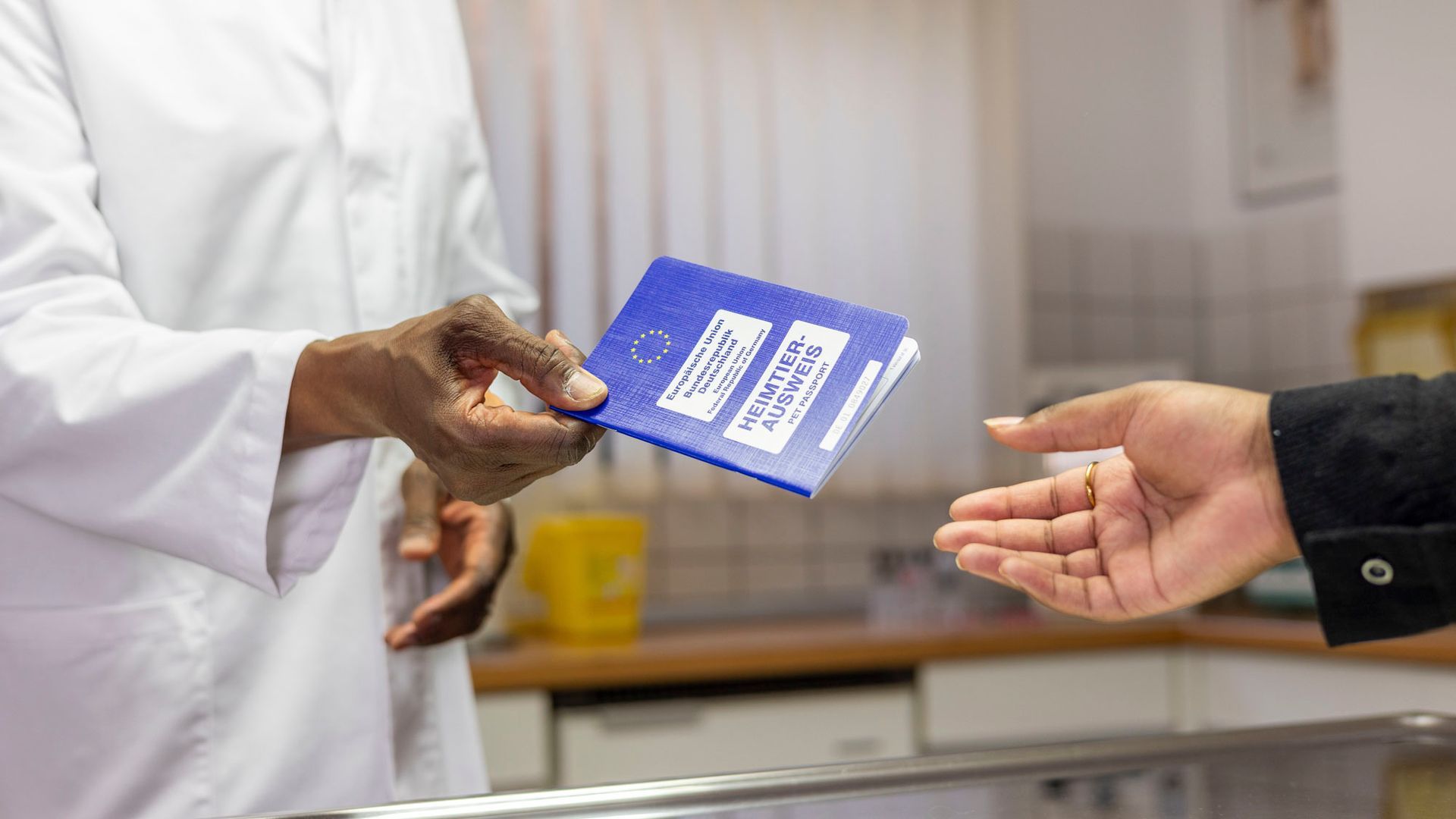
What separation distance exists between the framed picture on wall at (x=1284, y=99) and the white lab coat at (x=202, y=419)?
2.17 metres

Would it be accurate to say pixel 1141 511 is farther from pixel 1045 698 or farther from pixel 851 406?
pixel 1045 698

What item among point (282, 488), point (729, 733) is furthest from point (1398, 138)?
point (282, 488)

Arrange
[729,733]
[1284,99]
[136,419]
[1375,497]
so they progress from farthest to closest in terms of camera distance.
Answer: [1284,99], [729,733], [136,419], [1375,497]

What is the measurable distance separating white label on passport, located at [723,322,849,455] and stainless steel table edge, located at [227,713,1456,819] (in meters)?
0.19

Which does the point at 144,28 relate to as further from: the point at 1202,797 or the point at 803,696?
the point at 803,696

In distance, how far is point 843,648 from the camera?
6.42 ft

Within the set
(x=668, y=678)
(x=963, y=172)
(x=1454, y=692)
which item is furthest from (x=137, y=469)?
(x=963, y=172)

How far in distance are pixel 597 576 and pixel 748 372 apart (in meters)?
1.42

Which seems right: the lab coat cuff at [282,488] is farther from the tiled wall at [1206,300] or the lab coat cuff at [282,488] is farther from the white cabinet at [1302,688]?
the tiled wall at [1206,300]

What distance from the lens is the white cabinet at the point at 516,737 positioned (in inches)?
69.4

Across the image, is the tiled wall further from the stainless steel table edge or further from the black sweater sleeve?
the black sweater sleeve

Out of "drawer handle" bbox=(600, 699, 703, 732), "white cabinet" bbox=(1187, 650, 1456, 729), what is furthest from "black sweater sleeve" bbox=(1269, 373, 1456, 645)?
"drawer handle" bbox=(600, 699, 703, 732)

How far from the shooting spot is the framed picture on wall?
2588 millimetres

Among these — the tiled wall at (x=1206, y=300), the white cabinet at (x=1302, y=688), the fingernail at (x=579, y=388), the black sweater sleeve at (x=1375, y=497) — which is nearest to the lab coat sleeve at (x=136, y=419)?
the fingernail at (x=579, y=388)
